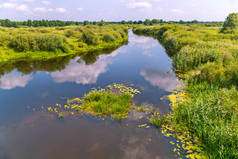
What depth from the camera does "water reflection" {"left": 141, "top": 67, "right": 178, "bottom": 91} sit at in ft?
55.3

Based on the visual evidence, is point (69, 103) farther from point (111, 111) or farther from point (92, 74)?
point (92, 74)

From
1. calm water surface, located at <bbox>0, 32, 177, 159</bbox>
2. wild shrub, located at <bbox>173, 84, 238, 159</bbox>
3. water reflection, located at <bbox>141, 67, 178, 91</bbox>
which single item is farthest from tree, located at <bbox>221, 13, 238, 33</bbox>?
wild shrub, located at <bbox>173, 84, 238, 159</bbox>

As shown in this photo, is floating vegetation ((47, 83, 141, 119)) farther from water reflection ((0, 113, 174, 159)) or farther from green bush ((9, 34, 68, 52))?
green bush ((9, 34, 68, 52))

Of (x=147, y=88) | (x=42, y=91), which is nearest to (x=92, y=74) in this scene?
(x=42, y=91)

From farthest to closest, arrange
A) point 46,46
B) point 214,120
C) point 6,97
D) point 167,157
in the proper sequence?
point 46,46
point 6,97
point 214,120
point 167,157

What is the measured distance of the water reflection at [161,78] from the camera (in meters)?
16.9

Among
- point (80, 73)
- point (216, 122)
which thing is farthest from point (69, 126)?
point (80, 73)

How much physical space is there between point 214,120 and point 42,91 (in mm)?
16350

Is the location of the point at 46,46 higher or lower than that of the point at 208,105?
higher

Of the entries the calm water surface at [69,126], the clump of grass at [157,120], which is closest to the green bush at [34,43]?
the calm water surface at [69,126]

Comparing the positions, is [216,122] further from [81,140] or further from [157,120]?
[81,140]

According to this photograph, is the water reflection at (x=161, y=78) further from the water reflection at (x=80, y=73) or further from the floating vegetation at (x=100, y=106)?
the water reflection at (x=80, y=73)

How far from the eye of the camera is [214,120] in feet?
28.3

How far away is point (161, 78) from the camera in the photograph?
1922 cm
